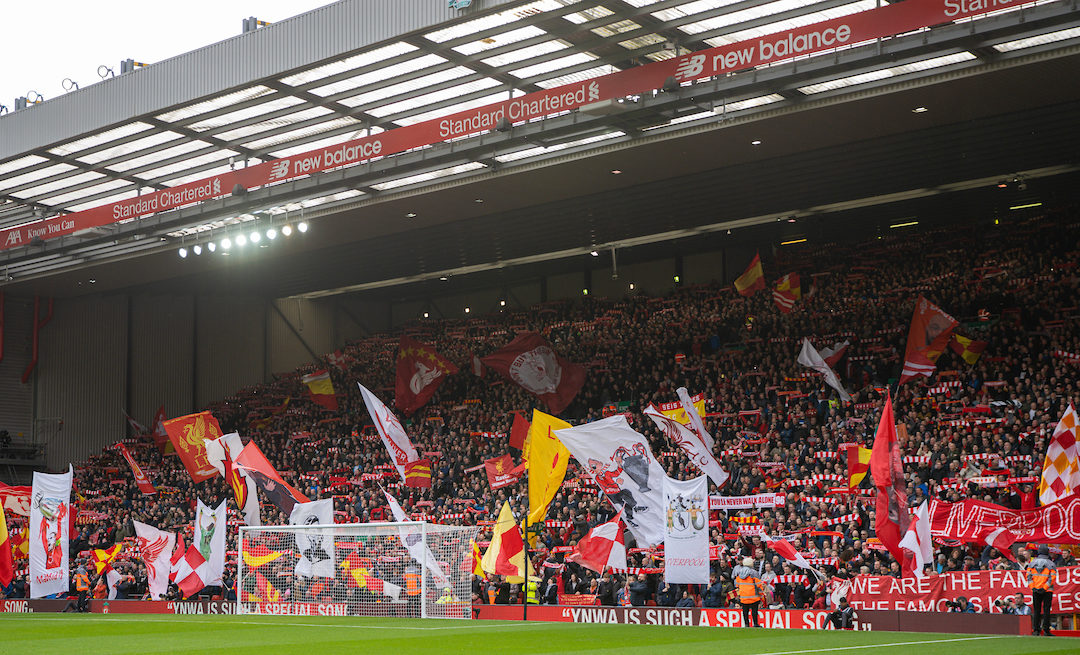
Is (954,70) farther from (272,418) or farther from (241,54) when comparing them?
(272,418)

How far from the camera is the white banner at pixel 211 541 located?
1076 inches

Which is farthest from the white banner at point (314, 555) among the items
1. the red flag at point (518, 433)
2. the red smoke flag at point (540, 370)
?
the red smoke flag at point (540, 370)

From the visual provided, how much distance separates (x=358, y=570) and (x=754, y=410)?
1094 centimetres

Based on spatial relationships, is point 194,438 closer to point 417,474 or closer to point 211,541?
point 211,541

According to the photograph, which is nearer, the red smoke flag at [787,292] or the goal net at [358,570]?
the goal net at [358,570]

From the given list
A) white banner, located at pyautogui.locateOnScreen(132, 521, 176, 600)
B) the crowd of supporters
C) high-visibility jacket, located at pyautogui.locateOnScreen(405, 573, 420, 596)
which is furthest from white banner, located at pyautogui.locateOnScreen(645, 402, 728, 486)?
white banner, located at pyautogui.locateOnScreen(132, 521, 176, 600)

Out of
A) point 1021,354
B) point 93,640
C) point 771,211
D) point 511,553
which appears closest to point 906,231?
point 771,211

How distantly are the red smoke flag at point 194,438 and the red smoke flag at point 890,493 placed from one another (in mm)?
19341

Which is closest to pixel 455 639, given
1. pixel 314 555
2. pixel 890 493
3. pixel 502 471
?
pixel 890 493

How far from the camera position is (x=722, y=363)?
3378 centimetres

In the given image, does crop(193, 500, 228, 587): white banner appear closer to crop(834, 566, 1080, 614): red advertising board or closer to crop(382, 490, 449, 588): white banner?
crop(382, 490, 449, 588): white banner

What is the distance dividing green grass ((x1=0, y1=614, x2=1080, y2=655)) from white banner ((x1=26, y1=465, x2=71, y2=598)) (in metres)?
6.29

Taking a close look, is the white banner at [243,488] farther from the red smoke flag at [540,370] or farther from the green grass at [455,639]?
the red smoke flag at [540,370]

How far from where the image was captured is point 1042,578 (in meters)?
17.6
